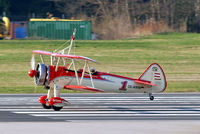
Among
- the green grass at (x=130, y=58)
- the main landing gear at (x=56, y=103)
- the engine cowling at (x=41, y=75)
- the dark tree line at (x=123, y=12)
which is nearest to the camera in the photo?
the main landing gear at (x=56, y=103)

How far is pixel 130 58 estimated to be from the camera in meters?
33.3

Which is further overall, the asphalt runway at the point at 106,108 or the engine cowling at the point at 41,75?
the engine cowling at the point at 41,75

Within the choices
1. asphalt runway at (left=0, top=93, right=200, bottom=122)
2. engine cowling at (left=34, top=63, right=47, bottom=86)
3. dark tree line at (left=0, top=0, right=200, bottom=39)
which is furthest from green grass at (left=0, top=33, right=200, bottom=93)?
engine cowling at (left=34, top=63, right=47, bottom=86)

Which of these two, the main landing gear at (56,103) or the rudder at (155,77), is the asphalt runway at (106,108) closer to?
the main landing gear at (56,103)

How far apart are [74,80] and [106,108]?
57.7 inches

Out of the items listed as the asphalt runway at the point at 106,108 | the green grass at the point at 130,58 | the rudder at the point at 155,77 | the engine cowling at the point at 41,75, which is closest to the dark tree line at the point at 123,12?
the green grass at the point at 130,58

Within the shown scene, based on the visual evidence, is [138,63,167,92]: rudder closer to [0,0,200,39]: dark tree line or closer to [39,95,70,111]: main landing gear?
[39,95,70,111]: main landing gear

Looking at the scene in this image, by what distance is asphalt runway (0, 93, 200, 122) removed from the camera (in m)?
13.8

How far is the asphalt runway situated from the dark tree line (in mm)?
28759

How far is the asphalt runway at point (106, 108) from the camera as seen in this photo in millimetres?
13820

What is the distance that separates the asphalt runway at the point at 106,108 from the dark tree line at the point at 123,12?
28759mm

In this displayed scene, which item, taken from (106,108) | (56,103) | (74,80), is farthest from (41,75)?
(106,108)
